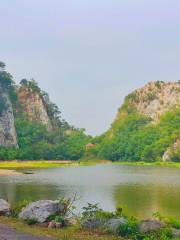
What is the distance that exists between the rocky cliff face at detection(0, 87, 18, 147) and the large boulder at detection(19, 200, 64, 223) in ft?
409

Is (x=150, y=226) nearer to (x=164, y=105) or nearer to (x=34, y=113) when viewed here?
(x=34, y=113)

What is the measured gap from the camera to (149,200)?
138 ft

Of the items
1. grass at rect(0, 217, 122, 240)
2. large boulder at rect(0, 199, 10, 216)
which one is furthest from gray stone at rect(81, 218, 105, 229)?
large boulder at rect(0, 199, 10, 216)

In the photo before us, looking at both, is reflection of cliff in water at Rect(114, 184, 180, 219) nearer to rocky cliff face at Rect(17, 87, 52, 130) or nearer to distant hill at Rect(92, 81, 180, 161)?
distant hill at Rect(92, 81, 180, 161)

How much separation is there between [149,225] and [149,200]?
22.4m

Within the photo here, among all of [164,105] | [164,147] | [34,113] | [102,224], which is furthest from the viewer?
[164,105]

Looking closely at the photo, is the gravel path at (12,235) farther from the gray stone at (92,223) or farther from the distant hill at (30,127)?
the distant hill at (30,127)

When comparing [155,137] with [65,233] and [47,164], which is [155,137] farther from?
[65,233]

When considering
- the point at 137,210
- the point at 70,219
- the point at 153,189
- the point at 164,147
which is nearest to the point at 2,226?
the point at 70,219

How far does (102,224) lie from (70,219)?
6.59 ft

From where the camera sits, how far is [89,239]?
18.8 metres

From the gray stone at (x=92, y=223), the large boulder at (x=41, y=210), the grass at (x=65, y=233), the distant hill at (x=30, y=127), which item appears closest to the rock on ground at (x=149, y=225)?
the grass at (x=65, y=233)

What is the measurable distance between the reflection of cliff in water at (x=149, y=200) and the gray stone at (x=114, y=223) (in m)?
11.0

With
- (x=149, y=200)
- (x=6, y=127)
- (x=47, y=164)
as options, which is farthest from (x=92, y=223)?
(x=6, y=127)
